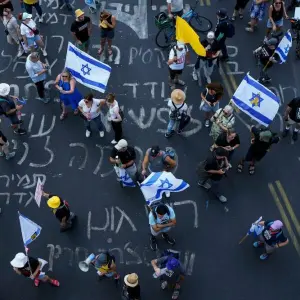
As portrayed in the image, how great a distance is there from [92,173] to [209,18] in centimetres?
736

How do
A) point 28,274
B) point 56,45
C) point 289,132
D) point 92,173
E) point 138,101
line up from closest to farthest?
1. point 28,274
2. point 92,173
3. point 289,132
4. point 138,101
5. point 56,45

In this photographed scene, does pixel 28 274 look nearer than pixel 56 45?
Yes

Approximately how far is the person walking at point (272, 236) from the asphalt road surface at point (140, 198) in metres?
0.55

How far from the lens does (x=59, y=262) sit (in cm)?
884

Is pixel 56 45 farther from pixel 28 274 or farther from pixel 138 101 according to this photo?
pixel 28 274

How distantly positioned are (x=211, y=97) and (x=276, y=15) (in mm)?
4455

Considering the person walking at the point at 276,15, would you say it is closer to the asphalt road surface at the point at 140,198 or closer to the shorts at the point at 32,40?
the asphalt road surface at the point at 140,198

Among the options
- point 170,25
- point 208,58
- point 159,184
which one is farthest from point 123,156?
point 170,25

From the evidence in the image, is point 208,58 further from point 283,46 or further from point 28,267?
point 28,267

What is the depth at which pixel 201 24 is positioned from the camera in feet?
43.9

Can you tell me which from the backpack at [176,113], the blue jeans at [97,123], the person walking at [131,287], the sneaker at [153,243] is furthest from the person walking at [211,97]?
the person walking at [131,287]

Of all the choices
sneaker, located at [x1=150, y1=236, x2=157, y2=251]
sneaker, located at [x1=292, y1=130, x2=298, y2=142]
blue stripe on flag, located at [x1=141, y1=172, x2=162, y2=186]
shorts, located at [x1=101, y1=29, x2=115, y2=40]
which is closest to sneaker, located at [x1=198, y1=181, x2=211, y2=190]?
sneaker, located at [x1=150, y1=236, x2=157, y2=251]

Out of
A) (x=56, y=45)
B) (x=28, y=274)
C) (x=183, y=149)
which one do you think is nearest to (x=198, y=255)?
(x=183, y=149)

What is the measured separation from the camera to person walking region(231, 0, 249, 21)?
13344mm
